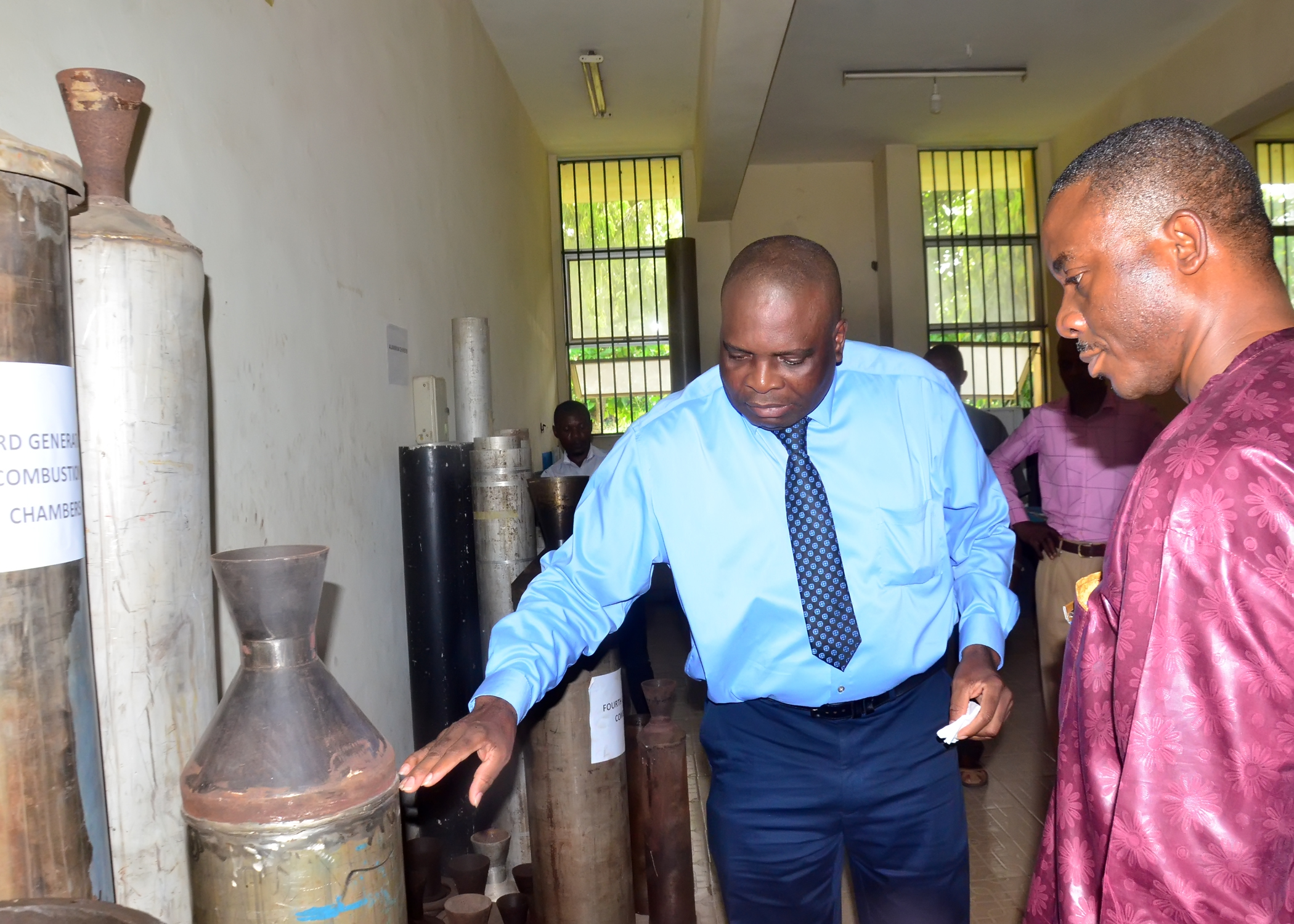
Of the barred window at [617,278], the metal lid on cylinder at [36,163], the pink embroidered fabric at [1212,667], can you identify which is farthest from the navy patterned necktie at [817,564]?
the barred window at [617,278]

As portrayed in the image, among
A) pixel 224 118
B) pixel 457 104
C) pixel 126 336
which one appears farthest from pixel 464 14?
pixel 126 336

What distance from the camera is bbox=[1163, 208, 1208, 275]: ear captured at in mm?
1056

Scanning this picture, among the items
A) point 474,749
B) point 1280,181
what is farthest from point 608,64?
point 474,749

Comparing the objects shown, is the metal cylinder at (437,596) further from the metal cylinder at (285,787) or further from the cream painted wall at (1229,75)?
the cream painted wall at (1229,75)

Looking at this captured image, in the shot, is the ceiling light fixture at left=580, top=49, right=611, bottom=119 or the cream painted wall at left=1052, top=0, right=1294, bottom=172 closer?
the cream painted wall at left=1052, top=0, right=1294, bottom=172

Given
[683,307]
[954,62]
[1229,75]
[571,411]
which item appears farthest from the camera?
[683,307]

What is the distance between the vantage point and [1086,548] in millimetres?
3381

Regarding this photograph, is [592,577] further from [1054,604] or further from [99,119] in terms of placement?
[1054,604]

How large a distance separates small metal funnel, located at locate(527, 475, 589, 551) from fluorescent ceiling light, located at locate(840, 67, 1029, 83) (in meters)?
5.31

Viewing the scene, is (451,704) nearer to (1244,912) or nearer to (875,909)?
(875,909)

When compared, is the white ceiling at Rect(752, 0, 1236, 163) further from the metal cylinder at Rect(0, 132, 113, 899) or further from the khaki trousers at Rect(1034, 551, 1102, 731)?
the metal cylinder at Rect(0, 132, 113, 899)

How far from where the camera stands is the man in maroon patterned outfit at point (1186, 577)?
34.0 inches

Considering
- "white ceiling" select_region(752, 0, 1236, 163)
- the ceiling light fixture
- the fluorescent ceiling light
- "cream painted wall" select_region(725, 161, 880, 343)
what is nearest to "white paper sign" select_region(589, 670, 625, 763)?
"white ceiling" select_region(752, 0, 1236, 163)

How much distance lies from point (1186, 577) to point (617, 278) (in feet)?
26.5
